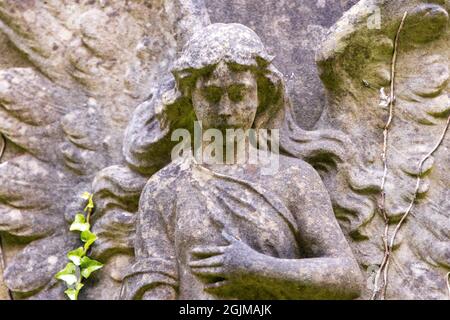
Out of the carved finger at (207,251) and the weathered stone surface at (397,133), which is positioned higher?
the weathered stone surface at (397,133)

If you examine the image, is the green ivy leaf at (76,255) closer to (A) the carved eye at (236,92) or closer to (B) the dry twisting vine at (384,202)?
(A) the carved eye at (236,92)

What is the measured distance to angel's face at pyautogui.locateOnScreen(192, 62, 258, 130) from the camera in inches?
159

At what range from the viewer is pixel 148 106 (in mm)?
4547

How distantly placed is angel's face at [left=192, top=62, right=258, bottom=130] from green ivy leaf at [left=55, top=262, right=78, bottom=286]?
87 centimetres

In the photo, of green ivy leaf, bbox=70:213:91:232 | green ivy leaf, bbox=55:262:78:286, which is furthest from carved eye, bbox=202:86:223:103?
green ivy leaf, bbox=55:262:78:286

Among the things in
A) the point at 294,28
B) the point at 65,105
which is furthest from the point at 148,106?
the point at 294,28

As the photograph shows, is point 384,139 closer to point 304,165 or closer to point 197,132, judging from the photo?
point 304,165

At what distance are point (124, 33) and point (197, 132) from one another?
801 millimetres

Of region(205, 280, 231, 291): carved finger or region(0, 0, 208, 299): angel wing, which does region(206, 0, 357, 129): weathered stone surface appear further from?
region(205, 280, 231, 291): carved finger

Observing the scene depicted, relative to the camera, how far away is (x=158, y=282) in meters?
4.05

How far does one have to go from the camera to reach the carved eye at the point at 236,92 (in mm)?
4055

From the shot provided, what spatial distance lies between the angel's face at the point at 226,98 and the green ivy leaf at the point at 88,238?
0.74m

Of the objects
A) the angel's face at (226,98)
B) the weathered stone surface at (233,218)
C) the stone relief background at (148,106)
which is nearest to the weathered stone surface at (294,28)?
the stone relief background at (148,106)
